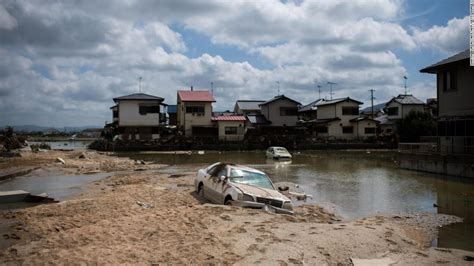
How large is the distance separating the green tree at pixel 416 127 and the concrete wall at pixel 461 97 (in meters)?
28.3

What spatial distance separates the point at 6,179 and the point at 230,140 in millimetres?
41414

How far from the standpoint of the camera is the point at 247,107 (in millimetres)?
79250

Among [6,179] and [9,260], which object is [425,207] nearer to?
[9,260]

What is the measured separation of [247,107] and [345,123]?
21.2 meters

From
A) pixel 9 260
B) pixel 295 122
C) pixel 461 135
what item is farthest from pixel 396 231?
pixel 295 122

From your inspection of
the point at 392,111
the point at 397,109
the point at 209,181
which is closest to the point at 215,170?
the point at 209,181

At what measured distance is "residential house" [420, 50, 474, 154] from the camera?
2584 cm

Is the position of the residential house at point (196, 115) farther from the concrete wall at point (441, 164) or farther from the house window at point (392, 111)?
the concrete wall at point (441, 164)

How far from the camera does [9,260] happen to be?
22.5ft

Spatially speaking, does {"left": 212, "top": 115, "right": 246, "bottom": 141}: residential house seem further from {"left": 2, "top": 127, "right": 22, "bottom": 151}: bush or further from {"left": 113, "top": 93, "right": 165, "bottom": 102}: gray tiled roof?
{"left": 2, "top": 127, "right": 22, "bottom": 151}: bush

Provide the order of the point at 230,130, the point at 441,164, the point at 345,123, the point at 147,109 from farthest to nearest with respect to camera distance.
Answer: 1. the point at 345,123
2. the point at 230,130
3. the point at 147,109
4. the point at 441,164

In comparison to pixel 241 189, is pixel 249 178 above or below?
above

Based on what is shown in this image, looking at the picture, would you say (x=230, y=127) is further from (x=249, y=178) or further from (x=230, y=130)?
(x=249, y=178)

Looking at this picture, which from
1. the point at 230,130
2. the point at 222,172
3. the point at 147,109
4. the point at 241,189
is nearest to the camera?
the point at 241,189
